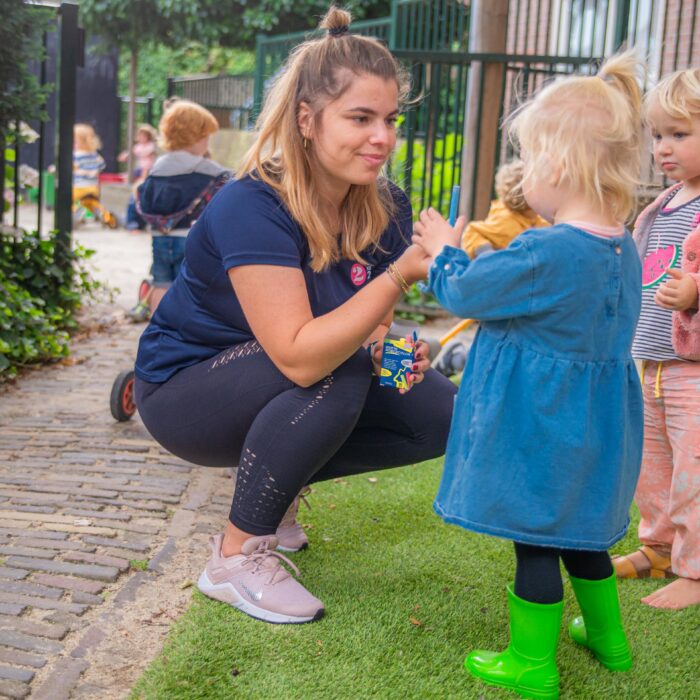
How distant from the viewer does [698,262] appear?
2717 mm

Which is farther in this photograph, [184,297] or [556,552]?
[184,297]

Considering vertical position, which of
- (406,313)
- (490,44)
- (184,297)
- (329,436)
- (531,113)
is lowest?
(406,313)

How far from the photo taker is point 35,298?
5.95m

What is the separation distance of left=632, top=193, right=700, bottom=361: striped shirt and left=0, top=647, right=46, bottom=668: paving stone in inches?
71.4

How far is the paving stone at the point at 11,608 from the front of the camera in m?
2.55

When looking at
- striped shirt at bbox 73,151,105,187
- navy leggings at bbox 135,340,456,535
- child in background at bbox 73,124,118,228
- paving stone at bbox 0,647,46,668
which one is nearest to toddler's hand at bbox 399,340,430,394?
navy leggings at bbox 135,340,456,535

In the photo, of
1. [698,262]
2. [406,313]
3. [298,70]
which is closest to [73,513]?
[298,70]

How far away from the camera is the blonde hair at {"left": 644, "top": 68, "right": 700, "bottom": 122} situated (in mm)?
2783

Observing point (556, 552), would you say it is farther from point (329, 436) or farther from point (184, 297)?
point (184, 297)

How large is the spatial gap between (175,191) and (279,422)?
11.9 ft

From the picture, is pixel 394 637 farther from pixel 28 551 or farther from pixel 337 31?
pixel 337 31

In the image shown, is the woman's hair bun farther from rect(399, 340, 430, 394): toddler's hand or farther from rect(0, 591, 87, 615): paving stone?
rect(0, 591, 87, 615): paving stone

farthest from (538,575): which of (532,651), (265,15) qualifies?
(265,15)

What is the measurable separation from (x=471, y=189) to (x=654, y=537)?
15.1 feet
